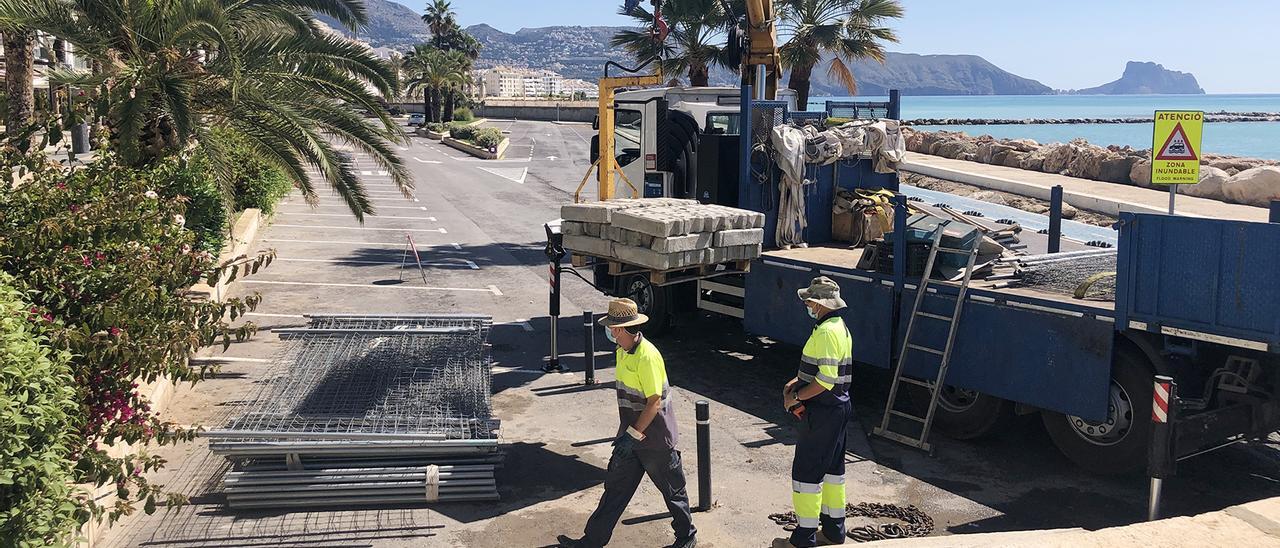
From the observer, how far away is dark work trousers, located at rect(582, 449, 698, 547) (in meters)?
7.36

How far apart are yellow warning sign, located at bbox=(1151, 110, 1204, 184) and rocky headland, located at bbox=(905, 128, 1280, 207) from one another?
14.9m

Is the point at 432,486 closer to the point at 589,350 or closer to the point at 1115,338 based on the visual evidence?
the point at 589,350

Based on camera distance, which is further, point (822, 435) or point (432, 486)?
point (432, 486)

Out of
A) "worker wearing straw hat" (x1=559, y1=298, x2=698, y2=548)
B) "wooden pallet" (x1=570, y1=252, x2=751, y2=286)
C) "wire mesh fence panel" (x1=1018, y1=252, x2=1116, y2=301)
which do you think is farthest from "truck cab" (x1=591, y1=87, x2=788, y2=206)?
"worker wearing straw hat" (x1=559, y1=298, x2=698, y2=548)

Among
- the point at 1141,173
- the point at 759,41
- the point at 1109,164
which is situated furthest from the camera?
the point at 1109,164

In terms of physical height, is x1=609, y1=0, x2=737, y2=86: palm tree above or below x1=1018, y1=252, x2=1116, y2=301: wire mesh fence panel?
above

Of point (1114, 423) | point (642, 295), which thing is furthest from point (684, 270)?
point (1114, 423)

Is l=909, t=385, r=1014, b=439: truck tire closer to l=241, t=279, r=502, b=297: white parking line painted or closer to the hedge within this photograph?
l=241, t=279, r=502, b=297: white parking line painted

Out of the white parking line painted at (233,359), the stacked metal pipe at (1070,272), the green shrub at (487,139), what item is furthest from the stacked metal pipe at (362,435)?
the green shrub at (487,139)

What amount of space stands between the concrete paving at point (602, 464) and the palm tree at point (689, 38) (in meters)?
11.6

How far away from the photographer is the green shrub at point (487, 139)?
53847 mm

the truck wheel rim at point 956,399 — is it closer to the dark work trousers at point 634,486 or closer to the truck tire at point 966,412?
the truck tire at point 966,412

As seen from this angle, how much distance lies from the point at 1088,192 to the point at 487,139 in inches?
1276

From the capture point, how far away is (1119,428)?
880cm
